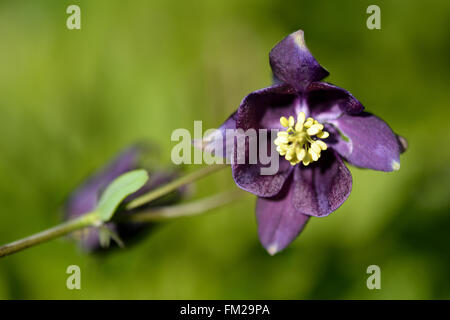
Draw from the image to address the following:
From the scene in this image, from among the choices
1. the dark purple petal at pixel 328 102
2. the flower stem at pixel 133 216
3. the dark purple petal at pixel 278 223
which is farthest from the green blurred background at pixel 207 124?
the dark purple petal at pixel 328 102

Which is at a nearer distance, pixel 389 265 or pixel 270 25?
pixel 389 265

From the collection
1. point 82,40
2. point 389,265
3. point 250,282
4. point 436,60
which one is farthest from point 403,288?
point 82,40

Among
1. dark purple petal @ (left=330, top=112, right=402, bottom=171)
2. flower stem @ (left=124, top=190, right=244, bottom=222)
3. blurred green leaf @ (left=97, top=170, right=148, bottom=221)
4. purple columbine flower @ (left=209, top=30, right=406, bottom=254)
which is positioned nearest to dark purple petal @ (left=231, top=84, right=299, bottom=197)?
purple columbine flower @ (left=209, top=30, right=406, bottom=254)

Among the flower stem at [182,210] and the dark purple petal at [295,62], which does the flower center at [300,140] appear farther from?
the flower stem at [182,210]

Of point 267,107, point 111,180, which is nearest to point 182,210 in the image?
point 111,180

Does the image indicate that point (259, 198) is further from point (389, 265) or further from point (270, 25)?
point (270, 25)

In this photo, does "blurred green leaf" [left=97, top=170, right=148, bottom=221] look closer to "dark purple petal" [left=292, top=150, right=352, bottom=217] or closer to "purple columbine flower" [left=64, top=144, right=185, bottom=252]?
"purple columbine flower" [left=64, top=144, right=185, bottom=252]
